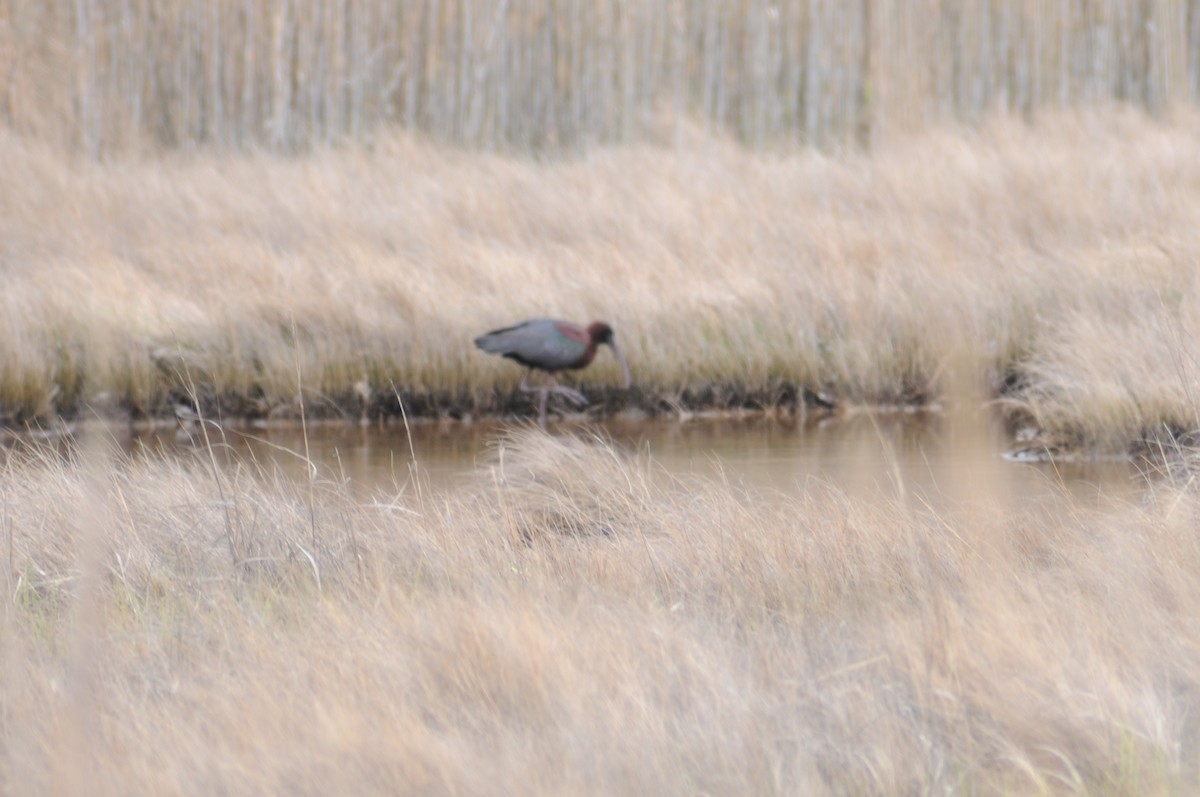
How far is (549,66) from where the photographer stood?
11781 mm

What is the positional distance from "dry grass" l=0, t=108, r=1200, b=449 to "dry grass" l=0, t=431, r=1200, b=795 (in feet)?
9.42

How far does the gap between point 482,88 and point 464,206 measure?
7.85 feet

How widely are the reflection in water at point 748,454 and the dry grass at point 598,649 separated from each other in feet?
3.12

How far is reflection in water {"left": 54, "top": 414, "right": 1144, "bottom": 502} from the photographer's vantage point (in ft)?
18.1

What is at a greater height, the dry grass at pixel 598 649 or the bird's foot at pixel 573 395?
the dry grass at pixel 598 649

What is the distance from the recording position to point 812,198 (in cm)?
973

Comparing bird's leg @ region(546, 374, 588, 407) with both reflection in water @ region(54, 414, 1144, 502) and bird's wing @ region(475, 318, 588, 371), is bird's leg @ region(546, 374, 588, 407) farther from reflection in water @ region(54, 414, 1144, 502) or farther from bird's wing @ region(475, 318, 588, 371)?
bird's wing @ region(475, 318, 588, 371)

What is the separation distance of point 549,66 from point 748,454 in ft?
19.8

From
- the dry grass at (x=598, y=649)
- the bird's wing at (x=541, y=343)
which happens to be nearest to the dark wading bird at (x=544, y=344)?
the bird's wing at (x=541, y=343)

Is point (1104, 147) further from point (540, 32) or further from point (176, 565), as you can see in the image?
point (176, 565)

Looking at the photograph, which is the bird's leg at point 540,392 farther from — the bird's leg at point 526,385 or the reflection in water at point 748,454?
the reflection in water at point 748,454

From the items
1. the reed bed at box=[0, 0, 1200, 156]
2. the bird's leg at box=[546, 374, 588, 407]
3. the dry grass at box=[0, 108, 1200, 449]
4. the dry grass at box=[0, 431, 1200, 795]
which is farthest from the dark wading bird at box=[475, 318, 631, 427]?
the reed bed at box=[0, 0, 1200, 156]

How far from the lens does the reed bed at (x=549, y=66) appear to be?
457 inches

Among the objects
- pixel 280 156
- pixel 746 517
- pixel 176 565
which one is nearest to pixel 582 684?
pixel 746 517
